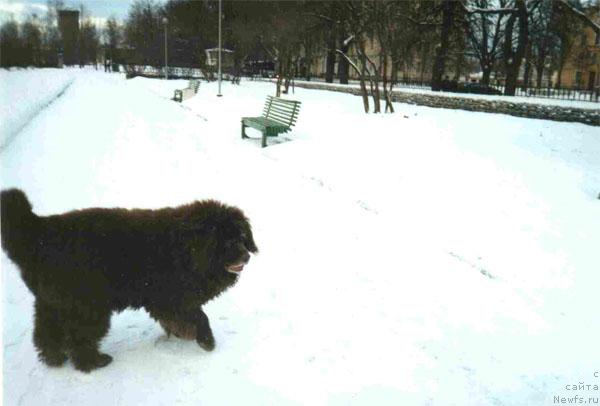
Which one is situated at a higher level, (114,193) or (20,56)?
(20,56)

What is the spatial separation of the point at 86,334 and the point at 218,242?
3.62 ft

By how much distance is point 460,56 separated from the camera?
42.4 m

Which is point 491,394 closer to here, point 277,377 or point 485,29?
point 277,377

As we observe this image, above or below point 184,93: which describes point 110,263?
below

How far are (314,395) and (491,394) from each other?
4.43ft

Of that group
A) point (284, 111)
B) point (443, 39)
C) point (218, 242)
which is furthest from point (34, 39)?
point (443, 39)

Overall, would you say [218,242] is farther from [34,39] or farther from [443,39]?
[443,39]

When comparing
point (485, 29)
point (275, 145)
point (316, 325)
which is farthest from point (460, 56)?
point (316, 325)

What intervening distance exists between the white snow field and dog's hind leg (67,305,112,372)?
0.11m

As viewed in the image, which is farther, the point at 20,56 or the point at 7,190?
the point at 20,56

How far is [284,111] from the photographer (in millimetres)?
15266

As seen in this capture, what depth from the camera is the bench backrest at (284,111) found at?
1470cm

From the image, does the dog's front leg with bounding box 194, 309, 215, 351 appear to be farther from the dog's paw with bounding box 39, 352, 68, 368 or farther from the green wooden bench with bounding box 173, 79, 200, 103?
the green wooden bench with bounding box 173, 79, 200, 103

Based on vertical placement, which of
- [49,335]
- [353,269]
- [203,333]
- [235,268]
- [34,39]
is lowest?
[353,269]
